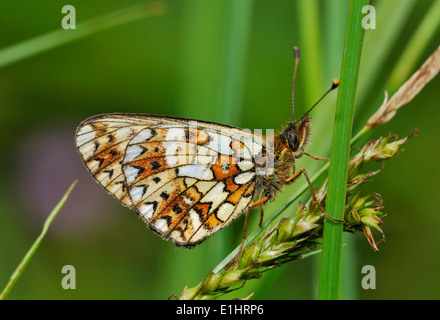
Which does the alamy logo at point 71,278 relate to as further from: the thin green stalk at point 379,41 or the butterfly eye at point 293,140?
the thin green stalk at point 379,41

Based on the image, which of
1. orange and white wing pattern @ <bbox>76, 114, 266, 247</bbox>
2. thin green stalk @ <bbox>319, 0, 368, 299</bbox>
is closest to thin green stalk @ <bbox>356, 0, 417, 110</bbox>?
orange and white wing pattern @ <bbox>76, 114, 266, 247</bbox>

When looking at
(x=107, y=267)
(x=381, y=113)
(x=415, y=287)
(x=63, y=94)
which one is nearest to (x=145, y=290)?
(x=107, y=267)

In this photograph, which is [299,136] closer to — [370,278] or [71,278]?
[370,278]

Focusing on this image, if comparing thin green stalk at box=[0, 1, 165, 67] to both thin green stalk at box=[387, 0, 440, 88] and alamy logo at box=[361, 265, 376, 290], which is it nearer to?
thin green stalk at box=[387, 0, 440, 88]

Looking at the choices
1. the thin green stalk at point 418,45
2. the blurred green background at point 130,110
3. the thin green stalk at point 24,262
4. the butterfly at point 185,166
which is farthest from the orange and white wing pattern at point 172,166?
the blurred green background at point 130,110

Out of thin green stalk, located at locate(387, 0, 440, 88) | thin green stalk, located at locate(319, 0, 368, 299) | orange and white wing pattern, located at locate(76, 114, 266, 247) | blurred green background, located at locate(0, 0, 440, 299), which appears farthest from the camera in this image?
blurred green background, located at locate(0, 0, 440, 299)

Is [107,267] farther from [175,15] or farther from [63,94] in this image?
[175,15]
